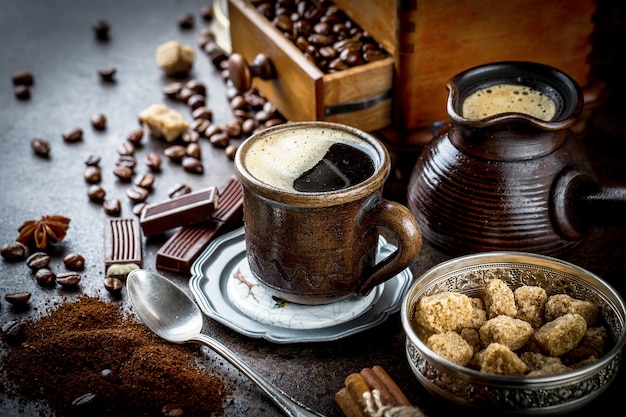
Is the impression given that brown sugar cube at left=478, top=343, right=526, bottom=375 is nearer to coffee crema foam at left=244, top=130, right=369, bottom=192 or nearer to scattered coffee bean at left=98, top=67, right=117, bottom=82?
coffee crema foam at left=244, top=130, right=369, bottom=192

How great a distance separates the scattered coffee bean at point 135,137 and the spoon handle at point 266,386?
0.75m

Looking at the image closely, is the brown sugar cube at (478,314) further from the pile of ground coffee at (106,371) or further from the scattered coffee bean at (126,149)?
the scattered coffee bean at (126,149)

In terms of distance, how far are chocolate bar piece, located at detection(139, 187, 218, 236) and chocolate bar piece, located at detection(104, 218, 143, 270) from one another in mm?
28

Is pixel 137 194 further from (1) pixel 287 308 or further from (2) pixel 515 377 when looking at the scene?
(2) pixel 515 377

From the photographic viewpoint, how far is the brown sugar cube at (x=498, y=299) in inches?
47.7

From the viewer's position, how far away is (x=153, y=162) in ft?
5.79

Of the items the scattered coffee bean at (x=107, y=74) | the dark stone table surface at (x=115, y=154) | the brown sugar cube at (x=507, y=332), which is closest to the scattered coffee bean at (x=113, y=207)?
the dark stone table surface at (x=115, y=154)

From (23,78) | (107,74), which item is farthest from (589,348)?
(23,78)

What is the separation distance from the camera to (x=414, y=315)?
1.20 metres

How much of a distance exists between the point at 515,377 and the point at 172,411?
0.48 m

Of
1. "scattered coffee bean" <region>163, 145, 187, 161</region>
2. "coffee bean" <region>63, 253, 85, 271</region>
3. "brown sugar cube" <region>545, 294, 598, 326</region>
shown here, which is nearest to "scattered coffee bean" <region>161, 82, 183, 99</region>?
"scattered coffee bean" <region>163, 145, 187, 161</region>

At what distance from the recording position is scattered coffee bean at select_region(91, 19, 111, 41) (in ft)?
7.58

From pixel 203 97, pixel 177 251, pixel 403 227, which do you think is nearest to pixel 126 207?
pixel 177 251

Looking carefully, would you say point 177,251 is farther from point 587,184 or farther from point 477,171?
point 587,184
